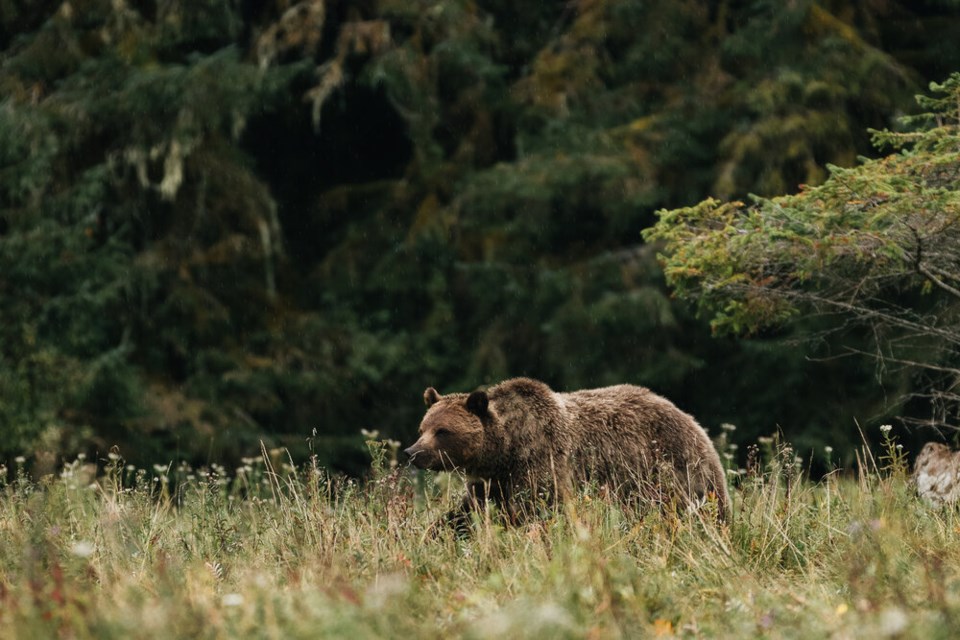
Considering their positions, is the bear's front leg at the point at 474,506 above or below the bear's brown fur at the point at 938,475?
above

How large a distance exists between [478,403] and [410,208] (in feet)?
33.3

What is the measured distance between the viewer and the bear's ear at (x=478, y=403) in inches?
261

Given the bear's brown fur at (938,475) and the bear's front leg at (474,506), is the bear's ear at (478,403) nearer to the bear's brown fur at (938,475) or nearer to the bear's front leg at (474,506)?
the bear's front leg at (474,506)

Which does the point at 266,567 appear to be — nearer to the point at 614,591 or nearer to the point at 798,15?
the point at 614,591

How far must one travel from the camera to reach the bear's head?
6.52 meters

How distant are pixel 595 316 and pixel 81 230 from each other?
6.29m

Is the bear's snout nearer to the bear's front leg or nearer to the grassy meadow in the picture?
the grassy meadow

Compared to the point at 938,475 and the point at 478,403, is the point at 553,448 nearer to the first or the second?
the point at 478,403

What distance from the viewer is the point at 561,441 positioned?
6.72 meters

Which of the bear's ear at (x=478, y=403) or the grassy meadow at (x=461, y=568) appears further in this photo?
the bear's ear at (x=478, y=403)

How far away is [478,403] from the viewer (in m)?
6.69

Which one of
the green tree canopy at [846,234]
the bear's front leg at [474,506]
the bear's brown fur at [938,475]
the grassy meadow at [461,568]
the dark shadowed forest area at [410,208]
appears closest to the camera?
the grassy meadow at [461,568]

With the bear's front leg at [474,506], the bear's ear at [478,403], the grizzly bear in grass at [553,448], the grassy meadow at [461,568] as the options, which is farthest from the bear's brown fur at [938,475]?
the bear's ear at [478,403]

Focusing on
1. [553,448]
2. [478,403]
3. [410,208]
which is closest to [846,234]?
[553,448]
